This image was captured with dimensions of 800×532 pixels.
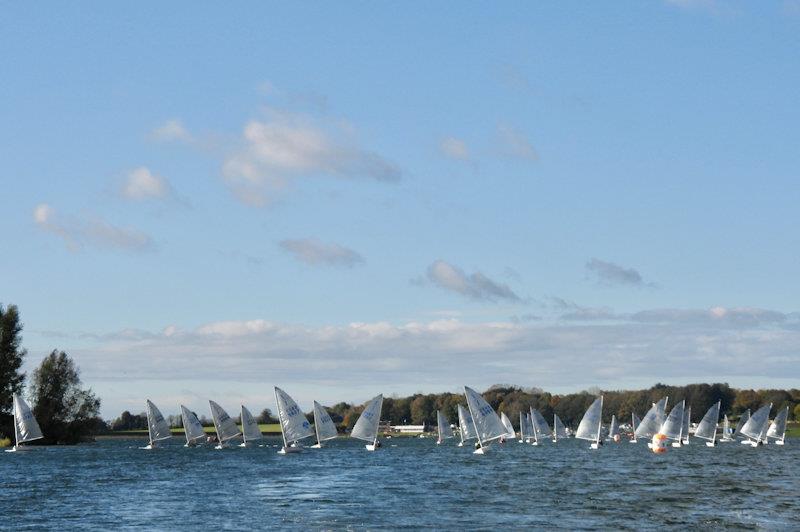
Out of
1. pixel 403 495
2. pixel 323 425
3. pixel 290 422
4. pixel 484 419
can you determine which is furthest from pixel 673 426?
pixel 403 495

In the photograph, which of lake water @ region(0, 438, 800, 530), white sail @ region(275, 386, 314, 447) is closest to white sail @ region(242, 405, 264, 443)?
white sail @ region(275, 386, 314, 447)

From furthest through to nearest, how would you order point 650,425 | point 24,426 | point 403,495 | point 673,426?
point 650,425, point 673,426, point 24,426, point 403,495

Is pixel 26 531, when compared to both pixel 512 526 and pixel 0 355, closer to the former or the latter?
pixel 512 526

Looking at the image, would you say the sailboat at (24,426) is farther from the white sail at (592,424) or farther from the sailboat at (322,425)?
the white sail at (592,424)

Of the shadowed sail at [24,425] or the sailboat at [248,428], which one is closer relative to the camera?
the shadowed sail at [24,425]

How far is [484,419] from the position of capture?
124125mm

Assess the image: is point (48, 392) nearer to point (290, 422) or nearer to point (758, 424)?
point (290, 422)

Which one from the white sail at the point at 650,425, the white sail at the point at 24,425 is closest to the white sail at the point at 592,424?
the white sail at the point at 650,425

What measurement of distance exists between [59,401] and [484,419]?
9995 centimetres

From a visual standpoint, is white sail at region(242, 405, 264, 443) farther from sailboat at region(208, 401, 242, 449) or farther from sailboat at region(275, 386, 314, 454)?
sailboat at region(275, 386, 314, 454)

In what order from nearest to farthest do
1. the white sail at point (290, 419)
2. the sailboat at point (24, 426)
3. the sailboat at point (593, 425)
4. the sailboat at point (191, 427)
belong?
the white sail at point (290, 419) < the sailboat at point (24, 426) < the sailboat at point (593, 425) < the sailboat at point (191, 427)

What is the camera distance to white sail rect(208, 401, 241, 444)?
582 ft

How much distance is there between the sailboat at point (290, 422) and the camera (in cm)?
14300

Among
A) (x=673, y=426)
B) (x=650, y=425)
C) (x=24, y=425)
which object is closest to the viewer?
(x=24, y=425)
